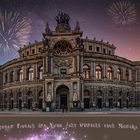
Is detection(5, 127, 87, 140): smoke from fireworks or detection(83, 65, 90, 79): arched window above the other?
detection(83, 65, 90, 79): arched window

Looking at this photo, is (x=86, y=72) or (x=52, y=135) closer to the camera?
(x=52, y=135)

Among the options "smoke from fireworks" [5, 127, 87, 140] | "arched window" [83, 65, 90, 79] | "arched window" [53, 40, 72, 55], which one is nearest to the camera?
"smoke from fireworks" [5, 127, 87, 140]

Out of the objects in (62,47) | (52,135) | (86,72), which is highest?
(62,47)

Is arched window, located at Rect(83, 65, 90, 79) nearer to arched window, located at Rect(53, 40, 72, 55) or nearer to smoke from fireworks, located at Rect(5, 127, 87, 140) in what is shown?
arched window, located at Rect(53, 40, 72, 55)

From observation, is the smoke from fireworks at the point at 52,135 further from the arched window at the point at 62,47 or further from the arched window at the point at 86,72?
the arched window at the point at 62,47

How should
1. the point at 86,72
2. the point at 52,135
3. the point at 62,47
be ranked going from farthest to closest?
1. the point at 62,47
2. the point at 86,72
3. the point at 52,135

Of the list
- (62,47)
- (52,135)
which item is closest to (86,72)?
(62,47)

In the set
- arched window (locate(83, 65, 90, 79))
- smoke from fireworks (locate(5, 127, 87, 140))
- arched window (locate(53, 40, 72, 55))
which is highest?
arched window (locate(53, 40, 72, 55))

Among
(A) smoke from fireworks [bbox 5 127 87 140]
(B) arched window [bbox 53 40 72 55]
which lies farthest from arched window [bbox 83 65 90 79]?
(A) smoke from fireworks [bbox 5 127 87 140]

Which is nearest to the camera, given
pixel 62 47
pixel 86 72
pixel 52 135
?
pixel 52 135

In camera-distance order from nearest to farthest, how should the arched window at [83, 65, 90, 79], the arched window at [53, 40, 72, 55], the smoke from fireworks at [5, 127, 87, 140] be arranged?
the smoke from fireworks at [5, 127, 87, 140], the arched window at [83, 65, 90, 79], the arched window at [53, 40, 72, 55]

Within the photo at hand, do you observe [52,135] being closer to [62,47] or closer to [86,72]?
[86,72]

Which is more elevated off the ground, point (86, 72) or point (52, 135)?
point (86, 72)

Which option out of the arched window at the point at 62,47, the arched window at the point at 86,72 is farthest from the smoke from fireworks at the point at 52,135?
the arched window at the point at 62,47
